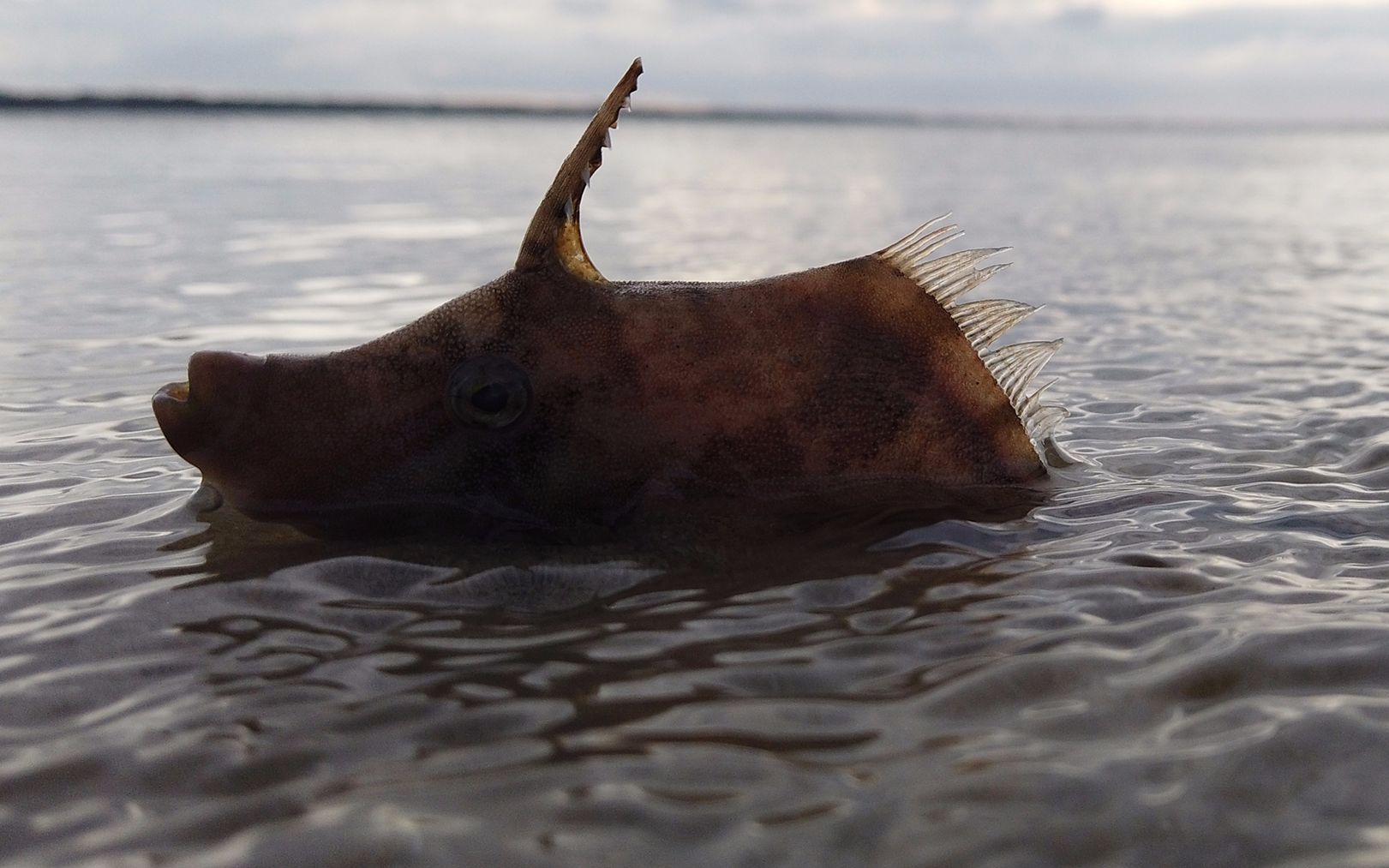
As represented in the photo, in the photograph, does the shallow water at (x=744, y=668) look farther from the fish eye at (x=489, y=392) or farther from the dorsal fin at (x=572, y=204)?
the dorsal fin at (x=572, y=204)

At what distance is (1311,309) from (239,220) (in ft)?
46.0

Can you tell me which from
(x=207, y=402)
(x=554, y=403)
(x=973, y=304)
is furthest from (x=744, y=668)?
(x=207, y=402)

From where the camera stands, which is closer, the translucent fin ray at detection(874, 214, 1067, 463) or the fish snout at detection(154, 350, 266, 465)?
the fish snout at detection(154, 350, 266, 465)

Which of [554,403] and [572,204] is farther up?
[572,204]

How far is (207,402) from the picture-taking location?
387 centimetres

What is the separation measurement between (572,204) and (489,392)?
66 cm

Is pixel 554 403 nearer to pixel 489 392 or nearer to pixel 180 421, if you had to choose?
pixel 489 392

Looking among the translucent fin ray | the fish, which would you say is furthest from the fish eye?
the translucent fin ray

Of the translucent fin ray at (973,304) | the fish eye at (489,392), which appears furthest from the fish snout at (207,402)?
the translucent fin ray at (973,304)

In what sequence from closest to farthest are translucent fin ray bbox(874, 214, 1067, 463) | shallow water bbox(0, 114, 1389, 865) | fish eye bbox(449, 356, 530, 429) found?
shallow water bbox(0, 114, 1389, 865) → fish eye bbox(449, 356, 530, 429) → translucent fin ray bbox(874, 214, 1067, 463)

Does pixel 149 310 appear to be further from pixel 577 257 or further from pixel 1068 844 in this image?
pixel 1068 844

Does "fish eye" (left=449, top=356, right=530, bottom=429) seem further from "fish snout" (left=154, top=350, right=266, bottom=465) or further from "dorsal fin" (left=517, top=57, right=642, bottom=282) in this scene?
"fish snout" (left=154, top=350, right=266, bottom=465)

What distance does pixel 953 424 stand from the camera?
425cm

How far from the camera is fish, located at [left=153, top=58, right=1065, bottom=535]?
155 inches
